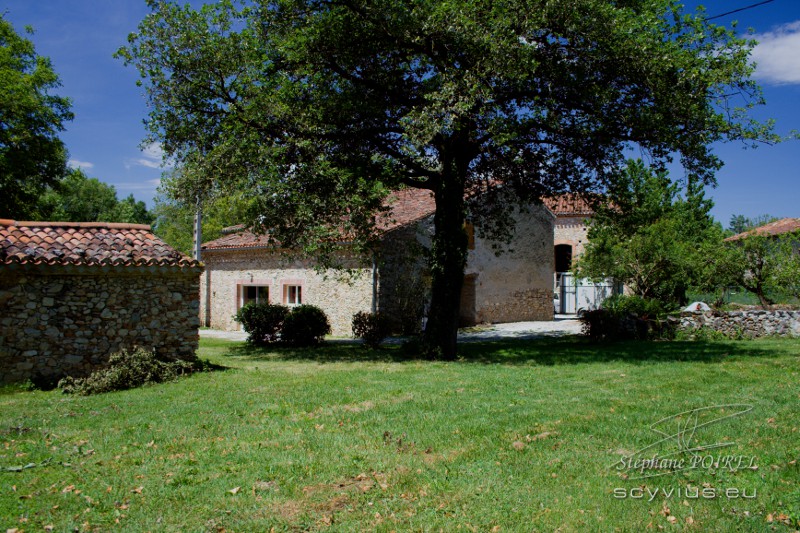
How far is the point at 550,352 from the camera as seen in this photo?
13.1 metres

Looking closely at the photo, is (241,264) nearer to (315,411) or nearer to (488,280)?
(488,280)

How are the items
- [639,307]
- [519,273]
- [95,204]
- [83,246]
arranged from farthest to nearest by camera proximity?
[95,204], [519,273], [639,307], [83,246]

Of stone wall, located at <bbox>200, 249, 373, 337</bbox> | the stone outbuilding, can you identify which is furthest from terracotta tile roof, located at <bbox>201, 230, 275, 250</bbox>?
the stone outbuilding

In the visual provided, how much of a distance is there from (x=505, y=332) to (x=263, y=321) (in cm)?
843

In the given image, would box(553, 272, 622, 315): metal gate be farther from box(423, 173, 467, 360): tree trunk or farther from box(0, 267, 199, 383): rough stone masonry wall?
box(0, 267, 199, 383): rough stone masonry wall

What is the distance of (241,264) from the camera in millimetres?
20703

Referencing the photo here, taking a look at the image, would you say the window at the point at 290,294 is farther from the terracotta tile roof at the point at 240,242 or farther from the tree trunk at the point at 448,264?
the tree trunk at the point at 448,264

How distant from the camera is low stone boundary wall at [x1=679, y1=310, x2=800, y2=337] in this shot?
15.7 meters

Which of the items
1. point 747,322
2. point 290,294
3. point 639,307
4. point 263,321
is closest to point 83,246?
point 263,321

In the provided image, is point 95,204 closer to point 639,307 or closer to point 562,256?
point 562,256

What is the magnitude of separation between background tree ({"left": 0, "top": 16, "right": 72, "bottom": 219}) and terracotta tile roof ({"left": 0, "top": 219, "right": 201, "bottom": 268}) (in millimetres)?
12966

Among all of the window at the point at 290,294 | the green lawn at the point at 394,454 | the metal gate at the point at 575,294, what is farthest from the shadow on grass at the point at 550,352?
the metal gate at the point at 575,294

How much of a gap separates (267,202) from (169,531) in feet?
29.1

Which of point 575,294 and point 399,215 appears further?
point 575,294
